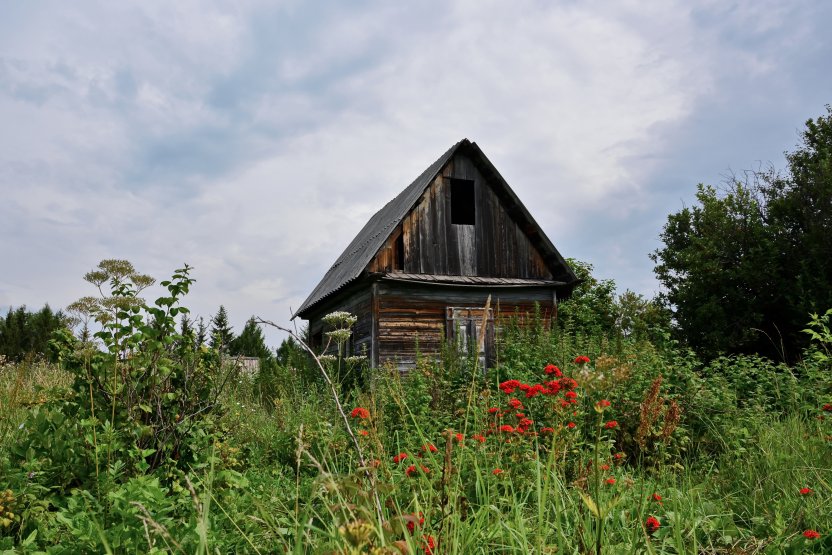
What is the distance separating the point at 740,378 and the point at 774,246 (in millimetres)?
12510

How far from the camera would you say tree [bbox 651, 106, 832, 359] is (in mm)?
16469

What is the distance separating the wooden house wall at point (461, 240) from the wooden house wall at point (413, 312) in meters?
0.44

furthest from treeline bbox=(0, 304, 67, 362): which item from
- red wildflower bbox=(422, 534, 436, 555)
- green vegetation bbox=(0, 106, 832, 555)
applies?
red wildflower bbox=(422, 534, 436, 555)

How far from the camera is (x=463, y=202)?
16.9m

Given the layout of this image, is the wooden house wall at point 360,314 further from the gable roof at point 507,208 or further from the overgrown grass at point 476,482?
the overgrown grass at point 476,482

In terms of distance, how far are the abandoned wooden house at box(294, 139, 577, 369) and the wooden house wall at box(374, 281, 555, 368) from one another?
0.07ft

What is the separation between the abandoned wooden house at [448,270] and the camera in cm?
1322

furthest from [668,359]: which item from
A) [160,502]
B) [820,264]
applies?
[820,264]

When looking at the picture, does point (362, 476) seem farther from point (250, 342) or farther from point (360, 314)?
point (250, 342)

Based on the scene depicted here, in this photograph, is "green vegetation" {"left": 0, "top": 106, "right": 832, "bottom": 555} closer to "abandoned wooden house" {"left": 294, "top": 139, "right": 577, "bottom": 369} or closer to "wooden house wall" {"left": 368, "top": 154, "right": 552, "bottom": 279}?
"abandoned wooden house" {"left": 294, "top": 139, "right": 577, "bottom": 369}

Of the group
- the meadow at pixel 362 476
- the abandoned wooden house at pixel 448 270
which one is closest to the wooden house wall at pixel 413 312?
the abandoned wooden house at pixel 448 270

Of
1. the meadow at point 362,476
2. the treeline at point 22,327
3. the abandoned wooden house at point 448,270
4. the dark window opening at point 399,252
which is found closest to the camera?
the meadow at point 362,476

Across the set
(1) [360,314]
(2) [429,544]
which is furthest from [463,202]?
(2) [429,544]

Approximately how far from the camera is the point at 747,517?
13.2ft
